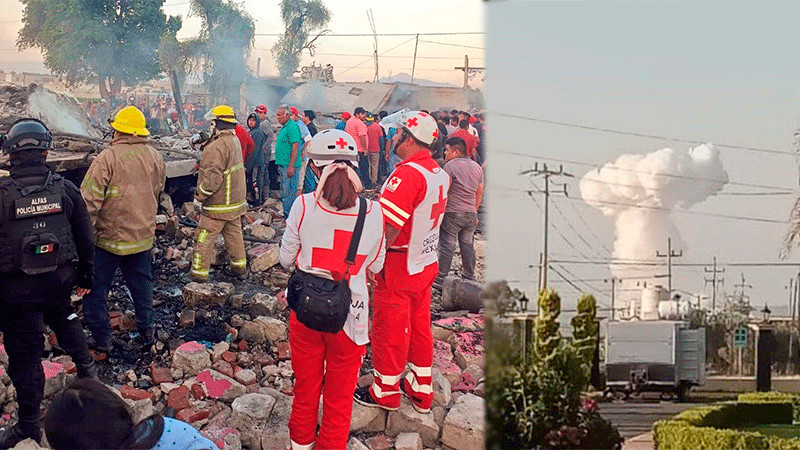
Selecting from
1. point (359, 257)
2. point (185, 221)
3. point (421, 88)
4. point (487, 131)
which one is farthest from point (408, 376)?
point (421, 88)

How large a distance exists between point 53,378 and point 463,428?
205 cm

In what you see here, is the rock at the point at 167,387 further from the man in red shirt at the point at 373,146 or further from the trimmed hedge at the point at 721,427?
the trimmed hedge at the point at 721,427

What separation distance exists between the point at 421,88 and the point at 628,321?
4.33 m

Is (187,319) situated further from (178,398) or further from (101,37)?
(101,37)

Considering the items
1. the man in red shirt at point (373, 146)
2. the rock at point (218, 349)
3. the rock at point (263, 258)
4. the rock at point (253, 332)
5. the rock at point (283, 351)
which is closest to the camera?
the rock at point (218, 349)

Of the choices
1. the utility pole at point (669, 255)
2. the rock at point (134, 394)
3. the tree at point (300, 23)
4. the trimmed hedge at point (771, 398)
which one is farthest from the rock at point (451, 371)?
the trimmed hedge at point (771, 398)

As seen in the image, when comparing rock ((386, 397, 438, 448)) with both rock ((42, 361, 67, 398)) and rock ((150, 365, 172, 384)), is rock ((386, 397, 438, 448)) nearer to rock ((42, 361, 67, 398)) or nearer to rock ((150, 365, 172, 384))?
rock ((150, 365, 172, 384))

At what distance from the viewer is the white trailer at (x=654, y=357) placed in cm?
771

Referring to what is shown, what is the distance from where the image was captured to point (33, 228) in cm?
309

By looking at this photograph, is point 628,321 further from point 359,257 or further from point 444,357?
point 359,257

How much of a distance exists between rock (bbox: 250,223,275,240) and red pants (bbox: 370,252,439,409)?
310cm

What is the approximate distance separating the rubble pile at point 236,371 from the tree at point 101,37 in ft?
10.7

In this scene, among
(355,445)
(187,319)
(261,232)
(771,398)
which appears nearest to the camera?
(355,445)

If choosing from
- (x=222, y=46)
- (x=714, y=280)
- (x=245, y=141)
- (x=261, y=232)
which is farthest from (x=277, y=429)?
(x=222, y=46)
